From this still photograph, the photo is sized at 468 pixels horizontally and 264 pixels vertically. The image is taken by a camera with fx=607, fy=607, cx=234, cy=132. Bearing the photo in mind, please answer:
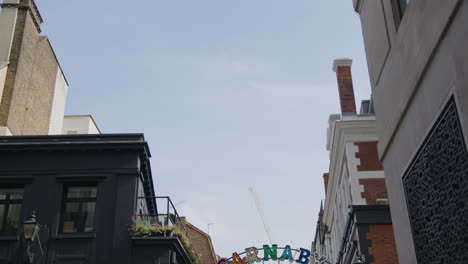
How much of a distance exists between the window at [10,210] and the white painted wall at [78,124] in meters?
18.1

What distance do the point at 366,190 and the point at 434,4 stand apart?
15.0 m

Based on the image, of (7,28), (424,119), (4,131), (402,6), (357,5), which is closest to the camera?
(424,119)

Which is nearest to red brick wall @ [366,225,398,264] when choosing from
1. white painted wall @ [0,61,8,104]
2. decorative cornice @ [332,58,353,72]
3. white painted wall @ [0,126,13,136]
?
decorative cornice @ [332,58,353,72]

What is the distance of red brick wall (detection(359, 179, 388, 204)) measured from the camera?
23.3 m

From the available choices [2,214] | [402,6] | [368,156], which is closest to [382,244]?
[368,156]

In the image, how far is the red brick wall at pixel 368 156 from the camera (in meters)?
24.1

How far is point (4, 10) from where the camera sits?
3328 centimetres

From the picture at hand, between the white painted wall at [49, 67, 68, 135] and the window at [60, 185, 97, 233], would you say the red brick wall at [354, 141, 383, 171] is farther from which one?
the white painted wall at [49, 67, 68, 135]

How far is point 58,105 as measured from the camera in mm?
38688

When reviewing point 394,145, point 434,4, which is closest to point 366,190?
point 394,145

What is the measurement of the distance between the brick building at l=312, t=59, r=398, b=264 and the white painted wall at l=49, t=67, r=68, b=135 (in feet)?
57.2

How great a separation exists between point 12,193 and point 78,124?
1885 cm

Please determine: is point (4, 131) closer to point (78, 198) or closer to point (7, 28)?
point (7, 28)

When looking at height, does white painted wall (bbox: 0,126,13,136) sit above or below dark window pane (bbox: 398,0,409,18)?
above
